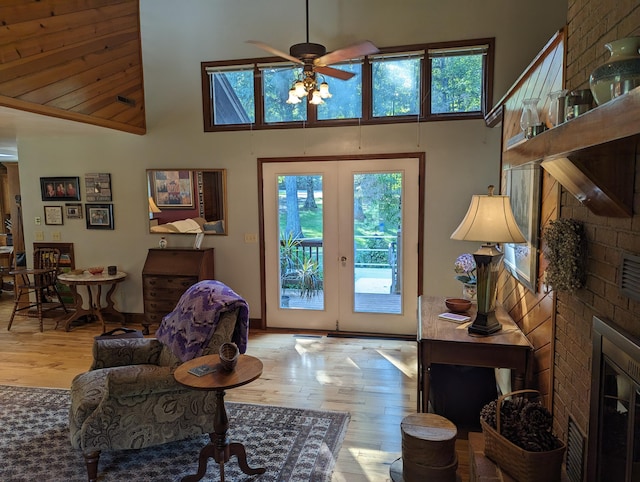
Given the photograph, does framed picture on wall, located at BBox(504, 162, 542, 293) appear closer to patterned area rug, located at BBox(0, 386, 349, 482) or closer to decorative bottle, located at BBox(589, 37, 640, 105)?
decorative bottle, located at BBox(589, 37, 640, 105)

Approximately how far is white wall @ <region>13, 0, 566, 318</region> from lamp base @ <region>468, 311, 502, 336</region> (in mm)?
2061

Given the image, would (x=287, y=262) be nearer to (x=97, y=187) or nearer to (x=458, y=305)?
(x=458, y=305)

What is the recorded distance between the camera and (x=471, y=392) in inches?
123

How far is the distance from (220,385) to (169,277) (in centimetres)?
317

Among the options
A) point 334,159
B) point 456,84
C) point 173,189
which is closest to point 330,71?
point 334,159

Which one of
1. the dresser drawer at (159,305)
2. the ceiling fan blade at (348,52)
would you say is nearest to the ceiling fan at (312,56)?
the ceiling fan blade at (348,52)

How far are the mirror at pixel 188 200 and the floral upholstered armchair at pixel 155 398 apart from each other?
249 cm

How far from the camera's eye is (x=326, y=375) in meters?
3.98

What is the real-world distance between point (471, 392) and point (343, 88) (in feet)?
11.0

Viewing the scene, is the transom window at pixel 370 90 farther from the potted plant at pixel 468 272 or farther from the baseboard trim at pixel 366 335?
the baseboard trim at pixel 366 335

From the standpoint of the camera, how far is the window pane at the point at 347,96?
4844mm

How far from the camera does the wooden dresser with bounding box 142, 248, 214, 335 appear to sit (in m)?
5.05

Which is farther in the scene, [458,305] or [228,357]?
[458,305]

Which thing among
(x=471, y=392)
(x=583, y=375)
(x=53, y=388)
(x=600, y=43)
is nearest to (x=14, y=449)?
(x=53, y=388)
